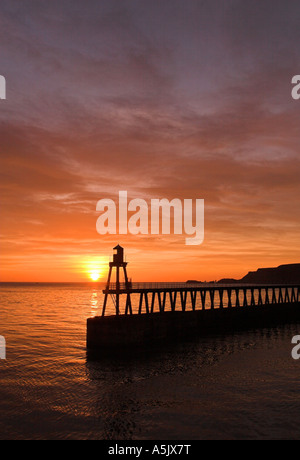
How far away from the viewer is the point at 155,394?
73.2 feet

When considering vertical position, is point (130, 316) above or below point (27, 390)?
above

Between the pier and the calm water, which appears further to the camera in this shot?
the pier

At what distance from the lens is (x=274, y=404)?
2042 centimetres

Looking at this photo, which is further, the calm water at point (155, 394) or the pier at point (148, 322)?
the pier at point (148, 322)

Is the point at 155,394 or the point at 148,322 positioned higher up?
the point at 148,322

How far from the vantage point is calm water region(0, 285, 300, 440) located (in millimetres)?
17141

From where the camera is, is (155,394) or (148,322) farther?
(148,322)

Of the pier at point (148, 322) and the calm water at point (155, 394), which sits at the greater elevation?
the pier at point (148, 322)

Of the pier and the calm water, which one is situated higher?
the pier

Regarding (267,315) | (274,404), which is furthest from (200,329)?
(274,404)

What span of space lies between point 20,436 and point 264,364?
21.0 m

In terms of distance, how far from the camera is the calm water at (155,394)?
56.2ft
